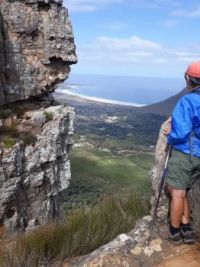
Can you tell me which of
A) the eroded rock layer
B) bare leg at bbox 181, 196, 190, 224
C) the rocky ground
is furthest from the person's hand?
the eroded rock layer

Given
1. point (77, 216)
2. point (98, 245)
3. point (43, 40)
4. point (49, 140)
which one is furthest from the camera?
point (43, 40)

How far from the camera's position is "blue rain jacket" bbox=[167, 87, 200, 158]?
6.41m

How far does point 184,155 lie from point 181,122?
19.9 inches

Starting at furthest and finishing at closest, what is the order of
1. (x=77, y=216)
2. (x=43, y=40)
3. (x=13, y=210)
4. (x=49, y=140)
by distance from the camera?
(x=43, y=40)
(x=49, y=140)
(x=13, y=210)
(x=77, y=216)

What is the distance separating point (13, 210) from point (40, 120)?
13.0 feet

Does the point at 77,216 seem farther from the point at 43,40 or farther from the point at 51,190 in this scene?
the point at 43,40

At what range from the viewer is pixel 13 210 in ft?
52.9

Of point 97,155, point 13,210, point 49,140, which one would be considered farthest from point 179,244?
point 97,155

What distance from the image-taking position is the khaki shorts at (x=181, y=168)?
6.55m

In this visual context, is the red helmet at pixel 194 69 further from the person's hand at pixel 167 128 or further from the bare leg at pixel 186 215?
the bare leg at pixel 186 215

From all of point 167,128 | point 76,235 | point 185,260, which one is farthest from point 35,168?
point 185,260

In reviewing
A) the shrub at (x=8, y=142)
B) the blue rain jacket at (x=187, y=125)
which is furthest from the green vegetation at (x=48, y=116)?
the blue rain jacket at (x=187, y=125)

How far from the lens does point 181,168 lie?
21.6ft

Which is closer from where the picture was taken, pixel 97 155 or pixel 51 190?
pixel 51 190
